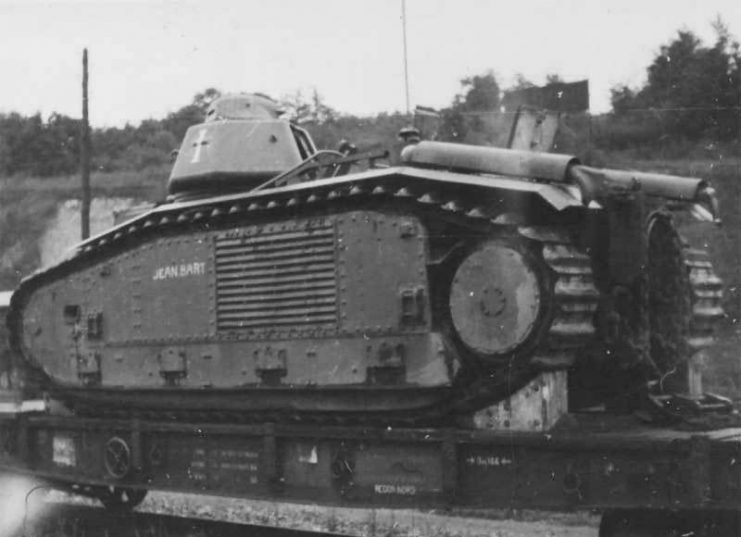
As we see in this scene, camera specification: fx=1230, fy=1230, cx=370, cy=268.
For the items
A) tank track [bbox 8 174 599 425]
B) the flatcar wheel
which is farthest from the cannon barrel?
the flatcar wheel

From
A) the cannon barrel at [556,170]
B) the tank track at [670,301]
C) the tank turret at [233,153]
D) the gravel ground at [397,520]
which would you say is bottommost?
the gravel ground at [397,520]

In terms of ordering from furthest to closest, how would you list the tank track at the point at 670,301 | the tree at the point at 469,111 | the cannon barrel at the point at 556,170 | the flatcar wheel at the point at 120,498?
the tree at the point at 469,111 → the flatcar wheel at the point at 120,498 → the tank track at the point at 670,301 → the cannon barrel at the point at 556,170

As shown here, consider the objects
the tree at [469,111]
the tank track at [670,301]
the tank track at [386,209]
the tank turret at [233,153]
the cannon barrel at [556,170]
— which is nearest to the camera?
the tank track at [386,209]

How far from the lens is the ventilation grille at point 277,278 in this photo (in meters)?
10.4

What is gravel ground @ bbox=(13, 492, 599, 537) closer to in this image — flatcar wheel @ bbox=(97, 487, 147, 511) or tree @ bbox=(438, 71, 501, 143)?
flatcar wheel @ bbox=(97, 487, 147, 511)

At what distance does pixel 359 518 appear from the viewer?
13078 mm

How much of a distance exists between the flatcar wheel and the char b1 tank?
1.33 meters

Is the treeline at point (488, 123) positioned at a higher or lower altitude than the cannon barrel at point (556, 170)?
higher

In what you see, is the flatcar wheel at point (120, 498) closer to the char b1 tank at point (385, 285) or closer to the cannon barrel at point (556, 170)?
the char b1 tank at point (385, 285)

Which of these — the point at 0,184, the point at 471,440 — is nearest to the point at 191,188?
the point at 471,440

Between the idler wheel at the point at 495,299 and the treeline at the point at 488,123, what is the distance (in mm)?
1621

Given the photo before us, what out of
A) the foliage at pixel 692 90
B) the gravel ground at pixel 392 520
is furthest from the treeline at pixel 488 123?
the gravel ground at pixel 392 520

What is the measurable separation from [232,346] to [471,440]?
112 inches

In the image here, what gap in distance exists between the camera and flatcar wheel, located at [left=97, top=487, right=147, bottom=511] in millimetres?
13672
